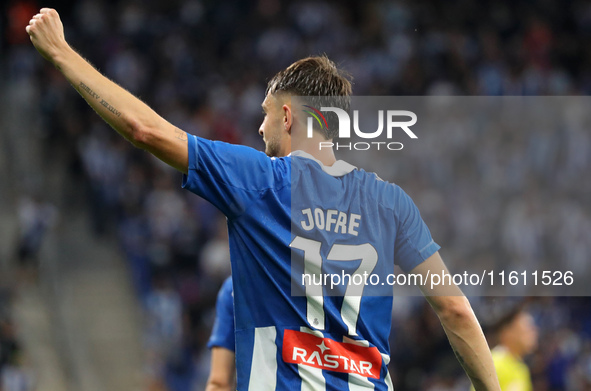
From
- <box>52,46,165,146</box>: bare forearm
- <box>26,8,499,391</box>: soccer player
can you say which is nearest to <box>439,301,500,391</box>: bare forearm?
<box>26,8,499,391</box>: soccer player

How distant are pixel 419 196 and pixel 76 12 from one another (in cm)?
780

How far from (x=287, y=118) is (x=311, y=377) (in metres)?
1.02

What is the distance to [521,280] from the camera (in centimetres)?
1153

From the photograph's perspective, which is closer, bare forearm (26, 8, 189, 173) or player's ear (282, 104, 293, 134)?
bare forearm (26, 8, 189, 173)

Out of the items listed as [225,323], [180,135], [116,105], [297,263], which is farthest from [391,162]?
[116,105]

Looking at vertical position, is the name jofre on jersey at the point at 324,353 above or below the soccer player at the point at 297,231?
below

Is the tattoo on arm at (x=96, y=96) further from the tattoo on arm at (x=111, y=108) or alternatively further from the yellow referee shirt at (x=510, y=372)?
the yellow referee shirt at (x=510, y=372)

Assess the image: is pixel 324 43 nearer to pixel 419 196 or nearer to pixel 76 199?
pixel 419 196

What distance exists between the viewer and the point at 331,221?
2715 mm

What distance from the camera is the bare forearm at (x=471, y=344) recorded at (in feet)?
9.14

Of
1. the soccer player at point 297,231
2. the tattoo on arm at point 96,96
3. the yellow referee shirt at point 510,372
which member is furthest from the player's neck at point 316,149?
the yellow referee shirt at point 510,372

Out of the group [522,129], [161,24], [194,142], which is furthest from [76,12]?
[194,142]

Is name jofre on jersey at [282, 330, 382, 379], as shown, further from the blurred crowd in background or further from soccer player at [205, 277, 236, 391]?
the blurred crowd in background

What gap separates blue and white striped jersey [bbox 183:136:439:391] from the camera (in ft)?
8.37
